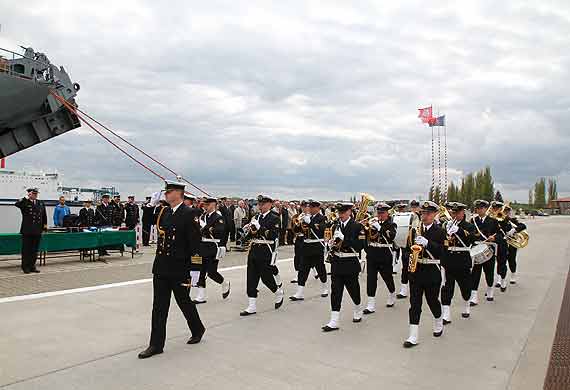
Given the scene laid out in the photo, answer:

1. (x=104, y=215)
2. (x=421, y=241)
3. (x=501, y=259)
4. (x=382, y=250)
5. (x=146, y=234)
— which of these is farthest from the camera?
(x=146, y=234)

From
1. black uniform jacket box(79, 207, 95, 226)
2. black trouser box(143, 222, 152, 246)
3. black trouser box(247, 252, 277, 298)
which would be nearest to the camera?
black trouser box(247, 252, 277, 298)

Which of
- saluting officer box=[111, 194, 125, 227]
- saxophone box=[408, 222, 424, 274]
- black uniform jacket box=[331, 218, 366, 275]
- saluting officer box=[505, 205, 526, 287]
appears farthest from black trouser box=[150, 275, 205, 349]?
saluting officer box=[111, 194, 125, 227]

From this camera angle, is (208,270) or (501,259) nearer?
(208,270)

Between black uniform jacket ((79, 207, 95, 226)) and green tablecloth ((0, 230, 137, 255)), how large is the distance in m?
2.00

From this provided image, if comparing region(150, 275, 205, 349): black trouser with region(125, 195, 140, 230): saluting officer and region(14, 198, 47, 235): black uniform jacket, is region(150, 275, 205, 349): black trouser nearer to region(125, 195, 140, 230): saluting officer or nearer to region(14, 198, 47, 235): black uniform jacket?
region(14, 198, 47, 235): black uniform jacket

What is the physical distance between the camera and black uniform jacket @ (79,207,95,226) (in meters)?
14.2

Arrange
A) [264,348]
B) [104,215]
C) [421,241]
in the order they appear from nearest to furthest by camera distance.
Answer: [264,348], [421,241], [104,215]

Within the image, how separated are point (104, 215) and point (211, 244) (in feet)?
25.9

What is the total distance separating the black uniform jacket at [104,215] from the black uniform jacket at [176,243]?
10040 millimetres

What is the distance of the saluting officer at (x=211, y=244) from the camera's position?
7.92 metres

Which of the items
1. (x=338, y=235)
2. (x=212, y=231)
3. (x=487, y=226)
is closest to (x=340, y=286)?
(x=338, y=235)

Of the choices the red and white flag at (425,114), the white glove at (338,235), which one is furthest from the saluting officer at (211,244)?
the red and white flag at (425,114)

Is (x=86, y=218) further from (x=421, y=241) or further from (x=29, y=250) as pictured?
(x=421, y=241)

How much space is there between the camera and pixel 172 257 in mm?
5281
